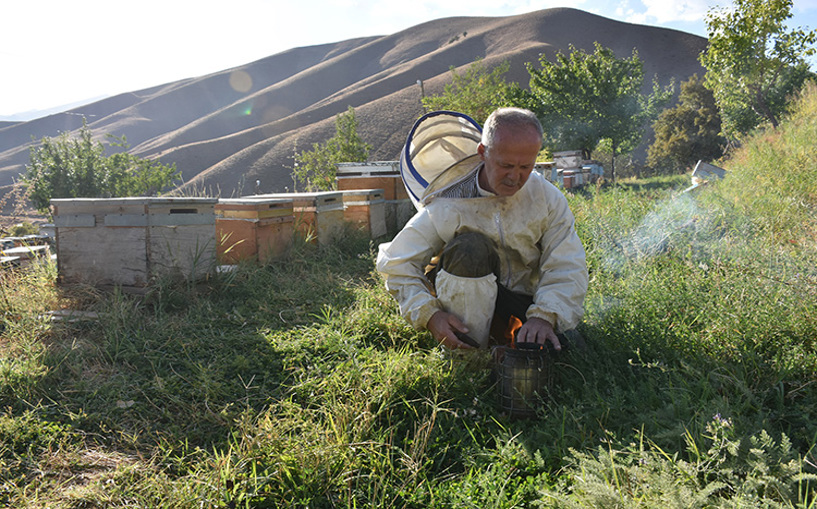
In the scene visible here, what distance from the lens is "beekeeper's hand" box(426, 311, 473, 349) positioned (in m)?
2.51

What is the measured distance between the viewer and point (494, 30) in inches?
3349

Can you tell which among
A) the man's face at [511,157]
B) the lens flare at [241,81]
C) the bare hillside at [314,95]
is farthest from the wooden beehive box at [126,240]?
the lens flare at [241,81]

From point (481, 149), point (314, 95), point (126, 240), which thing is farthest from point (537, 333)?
point (314, 95)

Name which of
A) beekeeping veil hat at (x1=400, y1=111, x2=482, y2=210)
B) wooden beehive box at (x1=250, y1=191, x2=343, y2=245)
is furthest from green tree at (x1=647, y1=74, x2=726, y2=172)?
beekeeping veil hat at (x1=400, y1=111, x2=482, y2=210)

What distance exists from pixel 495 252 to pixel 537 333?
49 cm

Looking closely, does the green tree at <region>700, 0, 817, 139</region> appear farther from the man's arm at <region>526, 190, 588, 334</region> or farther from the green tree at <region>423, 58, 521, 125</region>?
the man's arm at <region>526, 190, 588, 334</region>

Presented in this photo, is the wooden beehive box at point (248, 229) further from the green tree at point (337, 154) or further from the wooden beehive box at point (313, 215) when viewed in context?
the green tree at point (337, 154)

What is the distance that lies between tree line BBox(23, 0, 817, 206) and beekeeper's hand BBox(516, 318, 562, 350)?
16.0ft

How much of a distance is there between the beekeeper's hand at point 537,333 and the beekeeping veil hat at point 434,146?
1.10 meters

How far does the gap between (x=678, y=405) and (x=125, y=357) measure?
287 centimetres

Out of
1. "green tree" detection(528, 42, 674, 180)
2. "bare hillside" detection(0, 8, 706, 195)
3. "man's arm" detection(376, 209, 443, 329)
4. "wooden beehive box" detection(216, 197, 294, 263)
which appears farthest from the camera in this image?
"bare hillside" detection(0, 8, 706, 195)

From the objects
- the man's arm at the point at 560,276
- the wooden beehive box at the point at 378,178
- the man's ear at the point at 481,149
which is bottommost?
the man's arm at the point at 560,276

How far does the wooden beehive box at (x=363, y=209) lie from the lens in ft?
20.8

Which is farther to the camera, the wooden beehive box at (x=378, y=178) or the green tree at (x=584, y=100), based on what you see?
the green tree at (x=584, y=100)
